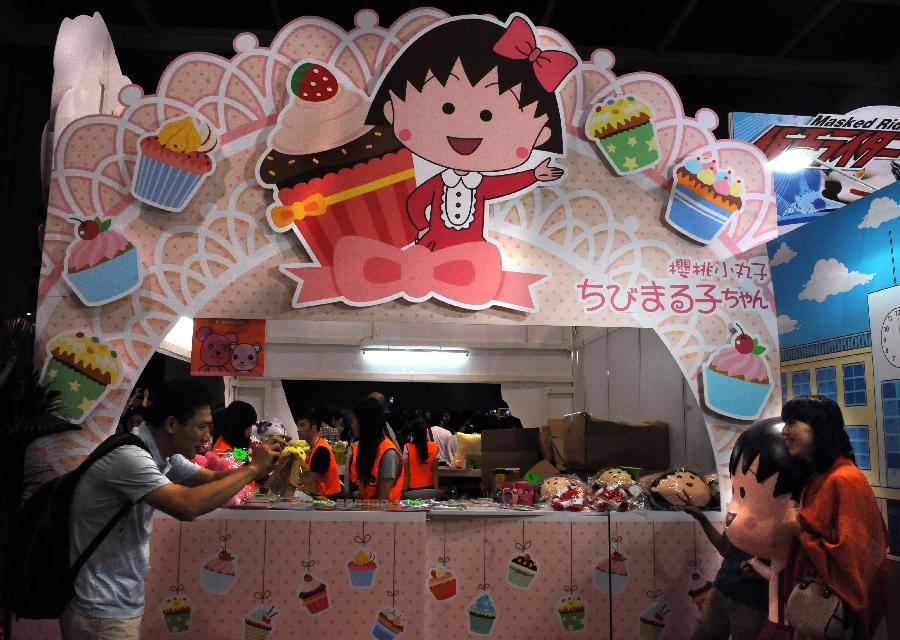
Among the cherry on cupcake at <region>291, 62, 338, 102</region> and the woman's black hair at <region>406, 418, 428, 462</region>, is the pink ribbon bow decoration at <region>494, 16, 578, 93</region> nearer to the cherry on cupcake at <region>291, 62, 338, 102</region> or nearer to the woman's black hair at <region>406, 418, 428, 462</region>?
the cherry on cupcake at <region>291, 62, 338, 102</region>

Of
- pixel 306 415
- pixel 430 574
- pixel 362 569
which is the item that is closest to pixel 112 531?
pixel 362 569

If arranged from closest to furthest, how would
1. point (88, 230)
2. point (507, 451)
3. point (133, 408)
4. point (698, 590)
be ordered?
point (88, 230), point (698, 590), point (133, 408), point (507, 451)

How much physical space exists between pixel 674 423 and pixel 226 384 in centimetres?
322

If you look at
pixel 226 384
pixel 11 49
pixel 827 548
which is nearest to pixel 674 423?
pixel 827 548

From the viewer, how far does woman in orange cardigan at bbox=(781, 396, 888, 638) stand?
118 inches

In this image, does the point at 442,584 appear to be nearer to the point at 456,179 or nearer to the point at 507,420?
the point at 507,420

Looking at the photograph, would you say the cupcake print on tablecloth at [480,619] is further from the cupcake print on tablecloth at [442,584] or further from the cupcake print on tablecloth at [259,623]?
the cupcake print on tablecloth at [259,623]

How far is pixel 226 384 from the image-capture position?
17.6ft

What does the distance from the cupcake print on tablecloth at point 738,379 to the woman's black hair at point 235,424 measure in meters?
2.93

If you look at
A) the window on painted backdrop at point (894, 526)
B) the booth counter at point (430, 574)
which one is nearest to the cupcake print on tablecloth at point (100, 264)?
the booth counter at point (430, 574)

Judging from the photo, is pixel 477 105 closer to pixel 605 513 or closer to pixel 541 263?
pixel 541 263

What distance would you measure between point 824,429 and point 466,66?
2918 mm

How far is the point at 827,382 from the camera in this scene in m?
4.35

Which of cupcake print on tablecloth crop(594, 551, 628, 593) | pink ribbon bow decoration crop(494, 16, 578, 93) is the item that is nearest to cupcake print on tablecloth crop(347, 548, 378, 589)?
cupcake print on tablecloth crop(594, 551, 628, 593)
